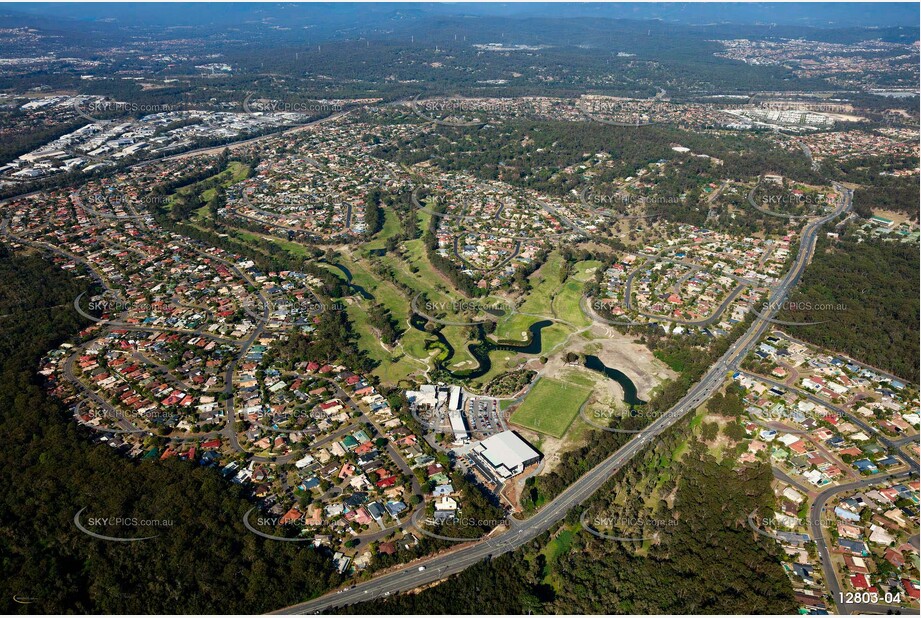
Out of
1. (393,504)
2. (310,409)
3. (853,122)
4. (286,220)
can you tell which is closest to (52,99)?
(286,220)

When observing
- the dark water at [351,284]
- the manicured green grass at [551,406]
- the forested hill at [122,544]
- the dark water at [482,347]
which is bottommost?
the dark water at [351,284]

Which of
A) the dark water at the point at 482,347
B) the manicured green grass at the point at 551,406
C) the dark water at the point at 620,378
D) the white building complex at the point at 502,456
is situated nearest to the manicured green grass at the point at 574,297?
the dark water at the point at 482,347

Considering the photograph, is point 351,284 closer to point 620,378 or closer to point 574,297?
point 574,297

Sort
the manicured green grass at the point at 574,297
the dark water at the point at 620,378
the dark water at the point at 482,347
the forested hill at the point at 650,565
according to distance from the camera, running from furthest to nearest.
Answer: the manicured green grass at the point at 574,297 → the dark water at the point at 482,347 → the dark water at the point at 620,378 → the forested hill at the point at 650,565

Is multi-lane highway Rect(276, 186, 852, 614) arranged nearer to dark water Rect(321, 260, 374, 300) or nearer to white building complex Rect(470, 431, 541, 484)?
white building complex Rect(470, 431, 541, 484)

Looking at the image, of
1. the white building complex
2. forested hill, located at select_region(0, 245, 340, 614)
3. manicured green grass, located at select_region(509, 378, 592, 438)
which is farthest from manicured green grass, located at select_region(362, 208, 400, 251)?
forested hill, located at select_region(0, 245, 340, 614)

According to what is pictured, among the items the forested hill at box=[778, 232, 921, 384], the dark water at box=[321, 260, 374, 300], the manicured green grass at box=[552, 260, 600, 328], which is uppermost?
the forested hill at box=[778, 232, 921, 384]

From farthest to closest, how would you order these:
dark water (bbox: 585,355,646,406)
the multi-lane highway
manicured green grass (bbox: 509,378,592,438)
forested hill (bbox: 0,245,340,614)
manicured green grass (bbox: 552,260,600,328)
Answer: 1. manicured green grass (bbox: 552,260,600,328)
2. dark water (bbox: 585,355,646,406)
3. manicured green grass (bbox: 509,378,592,438)
4. the multi-lane highway
5. forested hill (bbox: 0,245,340,614)

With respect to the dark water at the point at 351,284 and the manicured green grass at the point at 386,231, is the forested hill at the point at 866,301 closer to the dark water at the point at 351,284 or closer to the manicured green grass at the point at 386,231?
the dark water at the point at 351,284

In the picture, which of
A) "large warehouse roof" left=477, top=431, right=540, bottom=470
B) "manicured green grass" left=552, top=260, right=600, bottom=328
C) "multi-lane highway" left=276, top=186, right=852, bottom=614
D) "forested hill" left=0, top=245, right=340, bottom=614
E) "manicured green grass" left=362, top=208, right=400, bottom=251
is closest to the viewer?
"forested hill" left=0, top=245, right=340, bottom=614
